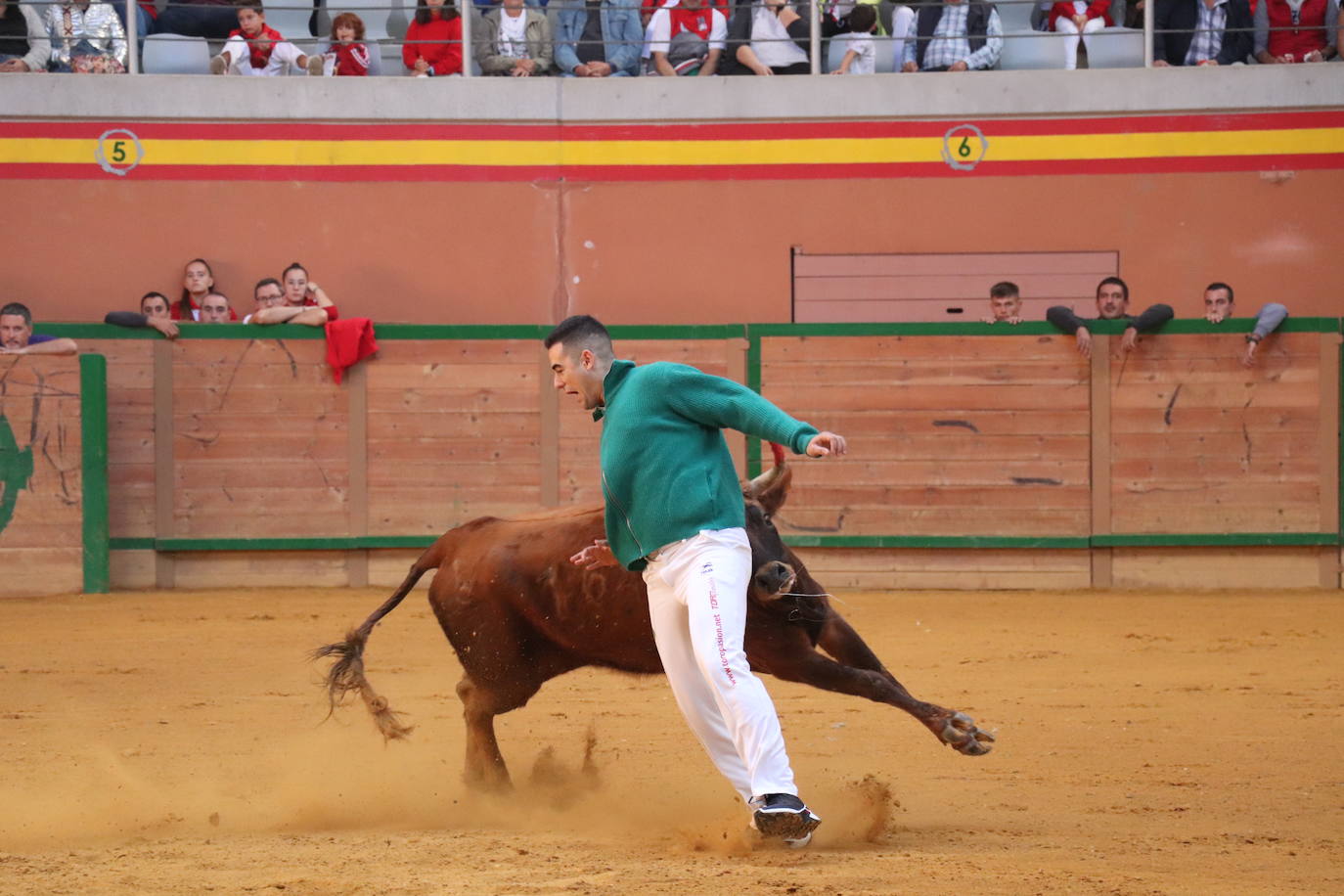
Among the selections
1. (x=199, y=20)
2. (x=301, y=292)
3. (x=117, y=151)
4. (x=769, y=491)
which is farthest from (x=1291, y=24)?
(x=117, y=151)

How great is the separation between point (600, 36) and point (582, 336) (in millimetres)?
8419

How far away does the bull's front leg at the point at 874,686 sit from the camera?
4.33 m

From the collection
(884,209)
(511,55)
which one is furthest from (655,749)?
(511,55)

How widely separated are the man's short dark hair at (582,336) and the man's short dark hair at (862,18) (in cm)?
824

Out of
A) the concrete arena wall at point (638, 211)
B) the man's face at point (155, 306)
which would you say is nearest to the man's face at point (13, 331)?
the man's face at point (155, 306)

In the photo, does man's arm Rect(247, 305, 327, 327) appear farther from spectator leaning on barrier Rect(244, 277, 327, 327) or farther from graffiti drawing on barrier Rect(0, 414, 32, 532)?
graffiti drawing on barrier Rect(0, 414, 32, 532)

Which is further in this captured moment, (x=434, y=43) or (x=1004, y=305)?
(x=434, y=43)

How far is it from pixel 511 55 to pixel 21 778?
8038 mm

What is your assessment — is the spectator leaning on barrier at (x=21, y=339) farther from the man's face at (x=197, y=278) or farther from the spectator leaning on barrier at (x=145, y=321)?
the man's face at (x=197, y=278)

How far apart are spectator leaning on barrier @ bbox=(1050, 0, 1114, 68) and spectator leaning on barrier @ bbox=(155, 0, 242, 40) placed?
642 centimetres

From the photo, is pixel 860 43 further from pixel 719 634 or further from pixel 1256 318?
pixel 719 634

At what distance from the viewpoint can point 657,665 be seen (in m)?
5.05

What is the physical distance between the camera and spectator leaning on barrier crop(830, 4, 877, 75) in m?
11.9

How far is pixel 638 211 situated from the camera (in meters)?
11.7
